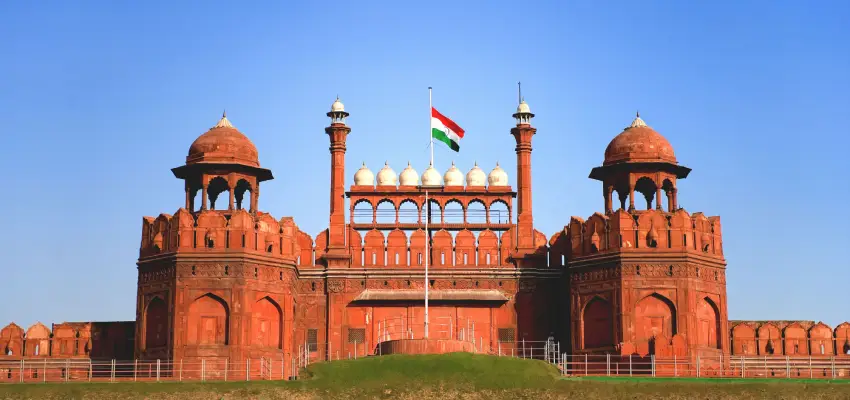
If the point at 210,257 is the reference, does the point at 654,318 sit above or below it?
below

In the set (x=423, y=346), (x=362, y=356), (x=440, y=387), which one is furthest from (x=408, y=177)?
(x=440, y=387)

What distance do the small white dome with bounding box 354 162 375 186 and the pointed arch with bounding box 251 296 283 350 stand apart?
337 inches

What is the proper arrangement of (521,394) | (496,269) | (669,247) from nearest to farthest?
1. (521,394)
2. (669,247)
3. (496,269)

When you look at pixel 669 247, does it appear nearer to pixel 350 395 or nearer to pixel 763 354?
pixel 763 354

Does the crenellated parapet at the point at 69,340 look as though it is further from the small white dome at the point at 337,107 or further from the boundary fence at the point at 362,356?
the small white dome at the point at 337,107

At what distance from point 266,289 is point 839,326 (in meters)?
24.6

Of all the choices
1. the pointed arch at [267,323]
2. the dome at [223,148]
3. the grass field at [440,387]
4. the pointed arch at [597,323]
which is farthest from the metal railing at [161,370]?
the pointed arch at [597,323]

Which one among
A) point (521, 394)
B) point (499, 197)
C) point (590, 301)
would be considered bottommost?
point (521, 394)

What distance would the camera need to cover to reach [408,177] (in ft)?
211

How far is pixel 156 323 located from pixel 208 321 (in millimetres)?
2436

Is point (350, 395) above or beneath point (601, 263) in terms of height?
beneath

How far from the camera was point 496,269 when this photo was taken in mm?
61406

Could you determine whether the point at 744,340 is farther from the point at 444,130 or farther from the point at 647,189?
the point at 444,130

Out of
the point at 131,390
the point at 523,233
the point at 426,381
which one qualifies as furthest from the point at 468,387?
the point at 523,233
